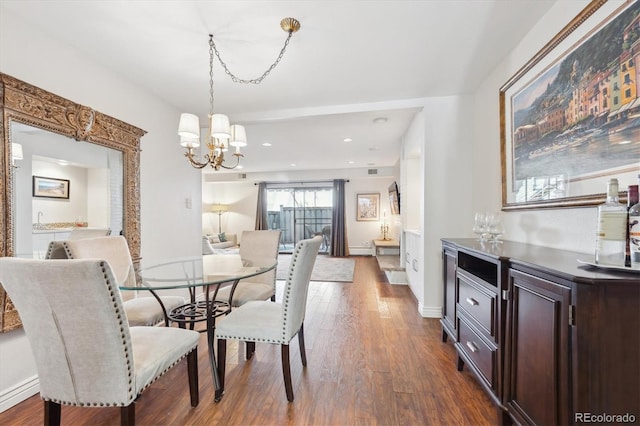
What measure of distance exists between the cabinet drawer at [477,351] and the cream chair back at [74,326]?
1.80 m

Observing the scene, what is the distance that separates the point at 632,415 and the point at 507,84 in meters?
2.16

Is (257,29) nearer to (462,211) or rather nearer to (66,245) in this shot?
(66,245)

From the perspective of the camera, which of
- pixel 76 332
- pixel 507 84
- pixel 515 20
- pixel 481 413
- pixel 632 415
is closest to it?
pixel 632 415

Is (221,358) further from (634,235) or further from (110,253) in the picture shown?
(634,235)

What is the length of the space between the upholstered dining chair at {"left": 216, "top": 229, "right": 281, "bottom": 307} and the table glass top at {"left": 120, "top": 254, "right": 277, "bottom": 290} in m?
0.08

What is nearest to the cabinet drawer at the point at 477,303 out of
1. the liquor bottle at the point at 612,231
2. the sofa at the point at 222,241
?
the liquor bottle at the point at 612,231

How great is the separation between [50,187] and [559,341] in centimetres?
314

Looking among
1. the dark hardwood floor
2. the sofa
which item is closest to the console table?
the dark hardwood floor

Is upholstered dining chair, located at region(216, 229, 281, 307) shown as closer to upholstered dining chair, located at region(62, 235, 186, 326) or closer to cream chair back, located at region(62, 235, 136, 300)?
upholstered dining chair, located at region(62, 235, 186, 326)

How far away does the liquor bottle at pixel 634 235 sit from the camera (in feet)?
3.15

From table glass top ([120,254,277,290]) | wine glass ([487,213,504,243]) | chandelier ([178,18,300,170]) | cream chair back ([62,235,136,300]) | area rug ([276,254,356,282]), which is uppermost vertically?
chandelier ([178,18,300,170])

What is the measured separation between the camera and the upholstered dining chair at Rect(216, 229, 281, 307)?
2.54 meters

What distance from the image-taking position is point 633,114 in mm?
1164

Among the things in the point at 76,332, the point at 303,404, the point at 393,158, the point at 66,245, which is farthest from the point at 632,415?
the point at 393,158
